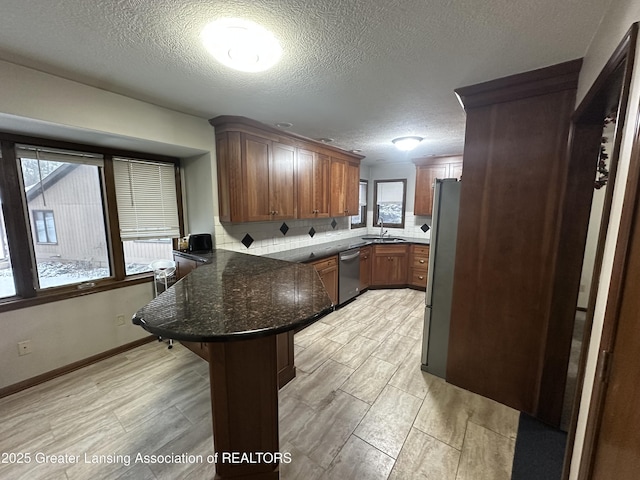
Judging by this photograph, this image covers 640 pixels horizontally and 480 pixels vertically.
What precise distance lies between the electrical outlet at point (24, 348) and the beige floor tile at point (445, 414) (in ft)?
10.3

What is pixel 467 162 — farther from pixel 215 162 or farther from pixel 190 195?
pixel 190 195

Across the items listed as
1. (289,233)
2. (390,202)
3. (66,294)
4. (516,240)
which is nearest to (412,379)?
(516,240)

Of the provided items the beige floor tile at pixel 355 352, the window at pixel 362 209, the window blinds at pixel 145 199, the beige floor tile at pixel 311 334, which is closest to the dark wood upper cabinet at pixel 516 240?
the beige floor tile at pixel 355 352

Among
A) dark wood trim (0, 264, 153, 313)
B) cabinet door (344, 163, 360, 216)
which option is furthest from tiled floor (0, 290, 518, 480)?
cabinet door (344, 163, 360, 216)

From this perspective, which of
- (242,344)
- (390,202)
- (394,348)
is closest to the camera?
(242,344)

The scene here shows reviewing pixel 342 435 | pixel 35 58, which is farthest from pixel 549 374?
pixel 35 58

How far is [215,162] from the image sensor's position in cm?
279

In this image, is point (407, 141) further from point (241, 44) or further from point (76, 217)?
point (76, 217)

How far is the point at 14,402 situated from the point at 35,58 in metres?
2.46

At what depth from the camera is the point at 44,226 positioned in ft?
7.50

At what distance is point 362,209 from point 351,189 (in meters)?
1.16

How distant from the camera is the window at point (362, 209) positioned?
17.6ft

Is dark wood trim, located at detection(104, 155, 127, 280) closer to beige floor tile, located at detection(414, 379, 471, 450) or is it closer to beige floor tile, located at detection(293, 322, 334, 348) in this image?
beige floor tile, located at detection(293, 322, 334, 348)

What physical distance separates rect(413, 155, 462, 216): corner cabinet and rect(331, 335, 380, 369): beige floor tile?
2.80 meters
